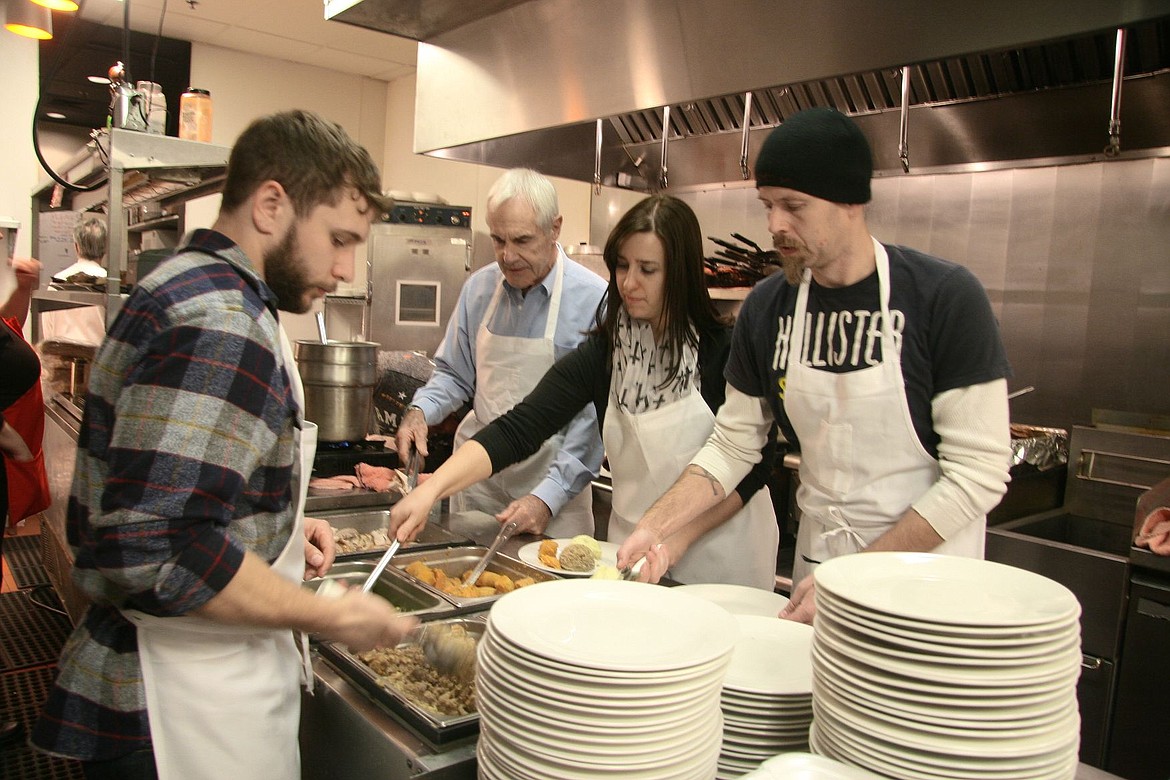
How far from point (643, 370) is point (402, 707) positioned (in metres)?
1.26

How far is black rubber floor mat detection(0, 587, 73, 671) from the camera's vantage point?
11.8 ft

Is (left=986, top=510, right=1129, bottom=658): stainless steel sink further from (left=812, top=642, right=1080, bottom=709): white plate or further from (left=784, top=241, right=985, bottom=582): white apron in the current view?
(left=812, top=642, right=1080, bottom=709): white plate

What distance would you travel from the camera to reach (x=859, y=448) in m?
1.75

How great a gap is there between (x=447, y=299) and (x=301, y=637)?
420cm

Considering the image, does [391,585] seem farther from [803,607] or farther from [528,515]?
[803,607]

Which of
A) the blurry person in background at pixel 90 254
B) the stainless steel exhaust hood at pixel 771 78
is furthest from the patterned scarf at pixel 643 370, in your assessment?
the blurry person in background at pixel 90 254

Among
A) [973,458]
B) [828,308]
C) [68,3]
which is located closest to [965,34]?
[828,308]

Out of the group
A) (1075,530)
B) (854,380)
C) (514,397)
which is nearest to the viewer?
(854,380)

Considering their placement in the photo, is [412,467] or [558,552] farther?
[412,467]

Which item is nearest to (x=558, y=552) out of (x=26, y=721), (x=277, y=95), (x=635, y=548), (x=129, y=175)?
(x=635, y=548)

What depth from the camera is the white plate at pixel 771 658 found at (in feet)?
3.62

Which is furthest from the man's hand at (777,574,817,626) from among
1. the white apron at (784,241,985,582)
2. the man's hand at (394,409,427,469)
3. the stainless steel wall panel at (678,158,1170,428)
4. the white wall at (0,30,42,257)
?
the white wall at (0,30,42,257)

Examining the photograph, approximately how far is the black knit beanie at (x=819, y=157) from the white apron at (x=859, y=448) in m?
0.19

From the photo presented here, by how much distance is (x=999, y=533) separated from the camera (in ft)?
9.15
